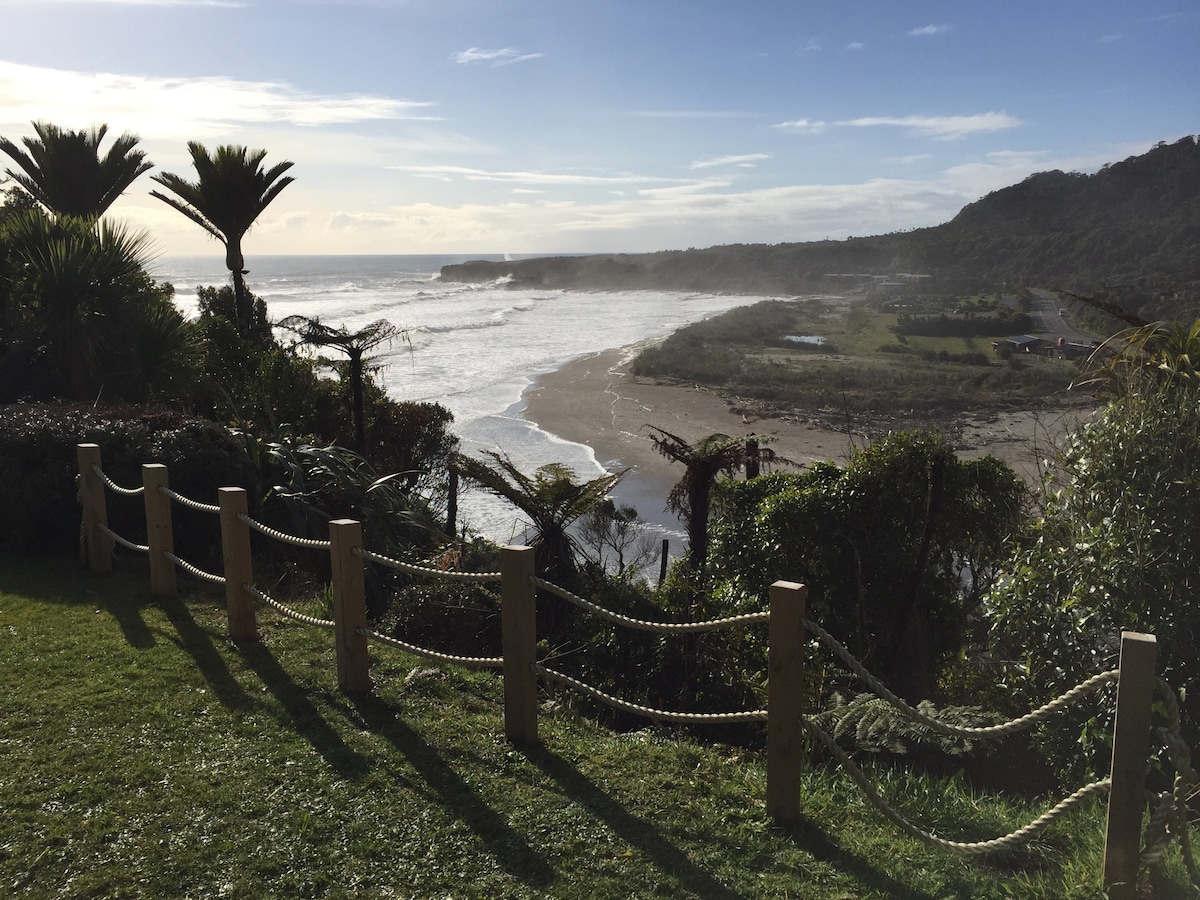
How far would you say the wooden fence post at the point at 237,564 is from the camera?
5617mm

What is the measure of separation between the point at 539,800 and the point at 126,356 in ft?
34.6

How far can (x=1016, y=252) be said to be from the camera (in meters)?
85.6

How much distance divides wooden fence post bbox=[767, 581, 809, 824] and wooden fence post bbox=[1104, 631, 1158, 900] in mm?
1090

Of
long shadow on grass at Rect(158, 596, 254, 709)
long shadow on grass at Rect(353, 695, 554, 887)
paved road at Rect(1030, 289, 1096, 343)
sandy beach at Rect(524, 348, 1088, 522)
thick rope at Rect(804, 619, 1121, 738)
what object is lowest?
sandy beach at Rect(524, 348, 1088, 522)

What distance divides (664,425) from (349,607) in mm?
24655

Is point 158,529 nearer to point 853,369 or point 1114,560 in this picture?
point 1114,560

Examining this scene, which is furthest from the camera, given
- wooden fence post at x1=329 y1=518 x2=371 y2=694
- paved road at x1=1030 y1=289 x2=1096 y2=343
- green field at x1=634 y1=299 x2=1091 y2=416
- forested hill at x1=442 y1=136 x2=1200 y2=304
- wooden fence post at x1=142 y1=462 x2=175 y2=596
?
forested hill at x1=442 y1=136 x2=1200 y2=304

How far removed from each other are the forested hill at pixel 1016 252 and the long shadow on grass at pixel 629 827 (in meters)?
46.8

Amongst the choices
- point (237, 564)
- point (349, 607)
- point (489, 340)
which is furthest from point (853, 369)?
point (349, 607)

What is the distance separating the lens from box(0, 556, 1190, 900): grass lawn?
A: 339 cm

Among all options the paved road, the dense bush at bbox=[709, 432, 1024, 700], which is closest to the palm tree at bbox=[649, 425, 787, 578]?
the dense bush at bbox=[709, 432, 1024, 700]

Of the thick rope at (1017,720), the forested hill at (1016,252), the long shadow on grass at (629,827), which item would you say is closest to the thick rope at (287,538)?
the long shadow on grass at (629,827)

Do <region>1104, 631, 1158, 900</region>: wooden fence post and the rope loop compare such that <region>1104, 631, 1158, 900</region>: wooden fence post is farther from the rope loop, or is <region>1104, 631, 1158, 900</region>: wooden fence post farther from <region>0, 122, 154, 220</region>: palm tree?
<region>0, 122, 154, 220</region>: palm tree

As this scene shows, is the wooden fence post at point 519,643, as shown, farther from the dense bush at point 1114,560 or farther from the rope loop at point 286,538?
the dense bush at point 1114,560
